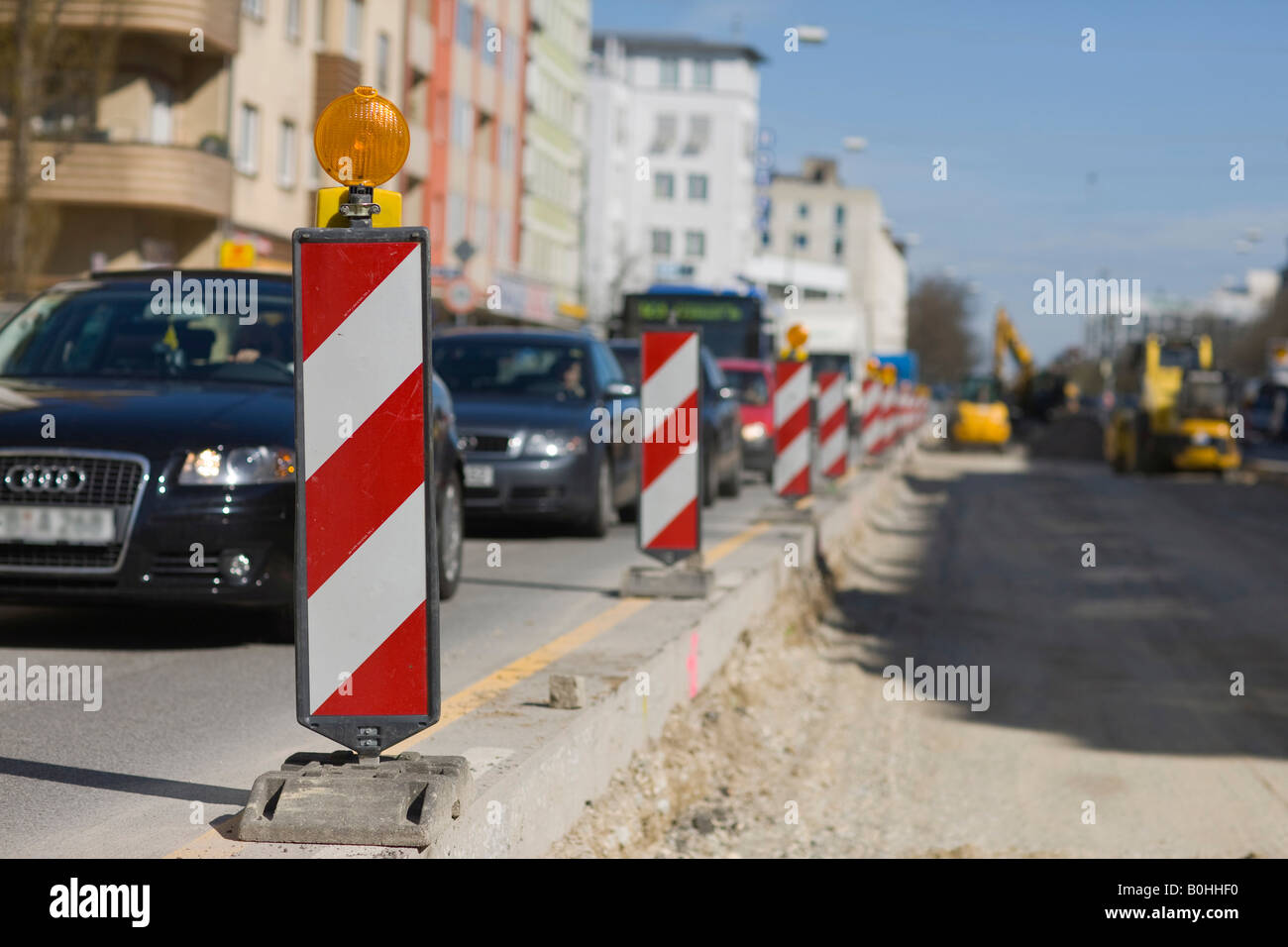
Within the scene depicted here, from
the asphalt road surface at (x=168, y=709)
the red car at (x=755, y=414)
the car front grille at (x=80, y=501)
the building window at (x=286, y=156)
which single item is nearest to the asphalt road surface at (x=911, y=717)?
the asphalt road surface at (x=168, y=709)

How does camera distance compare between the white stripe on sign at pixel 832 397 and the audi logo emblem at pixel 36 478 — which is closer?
the audi logo emblem at pixel 36 478

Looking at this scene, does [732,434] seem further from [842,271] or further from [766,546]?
[842,271]

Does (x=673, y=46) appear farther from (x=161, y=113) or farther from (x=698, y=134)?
(x=161, y=113)

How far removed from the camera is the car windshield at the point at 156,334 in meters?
8.42

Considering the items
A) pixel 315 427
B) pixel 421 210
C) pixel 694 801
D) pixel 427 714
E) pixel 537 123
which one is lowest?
pixel 694 801

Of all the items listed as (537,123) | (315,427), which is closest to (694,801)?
(315,427)

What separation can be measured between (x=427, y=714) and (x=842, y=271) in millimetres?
146413

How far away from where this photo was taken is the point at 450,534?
977 cm

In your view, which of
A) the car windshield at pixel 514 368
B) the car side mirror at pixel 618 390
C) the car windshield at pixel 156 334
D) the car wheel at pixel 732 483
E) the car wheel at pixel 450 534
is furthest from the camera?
the car wheel at pixel 732 483

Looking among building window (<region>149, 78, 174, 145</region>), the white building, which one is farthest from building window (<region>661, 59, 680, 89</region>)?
building window (<region>149, 78, 174, 145</region>)

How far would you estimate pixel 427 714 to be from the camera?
4383mm

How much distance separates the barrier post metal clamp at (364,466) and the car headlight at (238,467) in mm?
3173

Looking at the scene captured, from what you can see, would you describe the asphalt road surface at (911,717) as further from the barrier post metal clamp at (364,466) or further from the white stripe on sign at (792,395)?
the white stripe on sign at (792,395)
